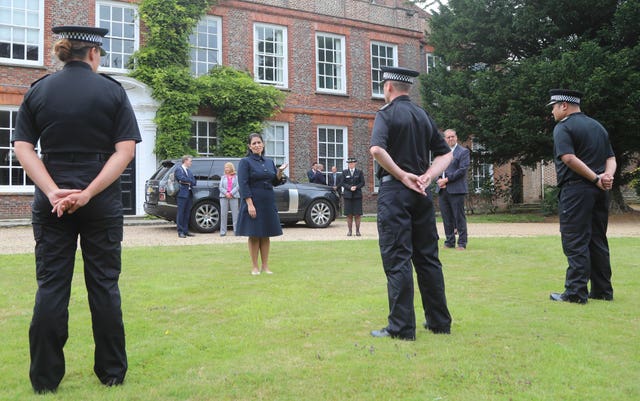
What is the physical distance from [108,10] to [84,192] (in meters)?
18.6

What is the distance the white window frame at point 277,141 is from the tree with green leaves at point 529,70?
214 inches

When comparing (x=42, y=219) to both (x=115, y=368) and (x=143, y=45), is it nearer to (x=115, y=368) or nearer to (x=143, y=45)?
(x=115, y=368)

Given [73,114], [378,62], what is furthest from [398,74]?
[378,62]

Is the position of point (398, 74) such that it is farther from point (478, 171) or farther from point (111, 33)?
point (478, 171)

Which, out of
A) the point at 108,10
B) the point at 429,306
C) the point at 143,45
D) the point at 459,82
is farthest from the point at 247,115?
the point at 429,306

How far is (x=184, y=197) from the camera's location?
45.8ft

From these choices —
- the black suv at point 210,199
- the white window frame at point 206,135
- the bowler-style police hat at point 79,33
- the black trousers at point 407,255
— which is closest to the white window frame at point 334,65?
the white window frame at point 206,135

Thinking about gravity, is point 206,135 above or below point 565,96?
above

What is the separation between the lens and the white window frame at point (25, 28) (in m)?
18.5

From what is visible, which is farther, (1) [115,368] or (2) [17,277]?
(2) [17,277]

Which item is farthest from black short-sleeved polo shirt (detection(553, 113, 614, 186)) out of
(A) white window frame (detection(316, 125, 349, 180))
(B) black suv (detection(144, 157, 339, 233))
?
(A) white window frame (detection(316, 125, 349, 180))

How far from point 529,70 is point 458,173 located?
8915 mm

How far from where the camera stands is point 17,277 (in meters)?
7.41

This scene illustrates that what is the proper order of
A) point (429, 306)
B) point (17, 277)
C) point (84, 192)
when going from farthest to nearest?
1. point (17, 277)
2. point (429, 306)
3. point (84, 192)
